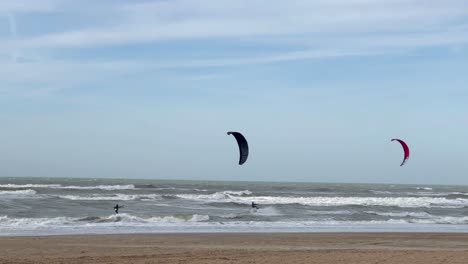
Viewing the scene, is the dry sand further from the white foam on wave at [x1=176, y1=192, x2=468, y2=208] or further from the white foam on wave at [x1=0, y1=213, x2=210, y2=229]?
the white foam on wave at [x1=176, y1=192, x2=468, y2=208]

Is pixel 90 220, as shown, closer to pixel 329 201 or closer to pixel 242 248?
pixel 242 248

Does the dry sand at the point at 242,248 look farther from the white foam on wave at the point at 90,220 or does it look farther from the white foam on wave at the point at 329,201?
the white foam on wave at the point at 329,201

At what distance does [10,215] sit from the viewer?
20484mm

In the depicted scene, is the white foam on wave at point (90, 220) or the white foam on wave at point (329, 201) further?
the white foam on wave at point (329, 201)

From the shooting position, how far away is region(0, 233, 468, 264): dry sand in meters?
11.1

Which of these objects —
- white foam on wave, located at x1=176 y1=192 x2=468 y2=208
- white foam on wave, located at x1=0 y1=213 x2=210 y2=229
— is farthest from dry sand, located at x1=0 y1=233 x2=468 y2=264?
white foam on wave, located at x1=176 y1=192 x2=468 y2=208

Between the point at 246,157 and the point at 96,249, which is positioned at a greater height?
the point at 246,157

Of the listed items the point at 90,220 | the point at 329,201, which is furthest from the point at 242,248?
the point at 329,201

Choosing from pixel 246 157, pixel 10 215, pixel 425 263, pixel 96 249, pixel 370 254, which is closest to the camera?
pixel 425 263

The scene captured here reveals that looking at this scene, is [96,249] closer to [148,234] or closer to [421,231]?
[148,234]

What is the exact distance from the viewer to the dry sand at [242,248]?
11.1 meters

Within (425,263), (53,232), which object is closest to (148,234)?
(53,232)

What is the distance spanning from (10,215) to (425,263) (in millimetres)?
13831

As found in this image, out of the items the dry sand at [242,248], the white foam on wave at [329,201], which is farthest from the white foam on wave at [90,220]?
the white foam on wave at [329,201]
